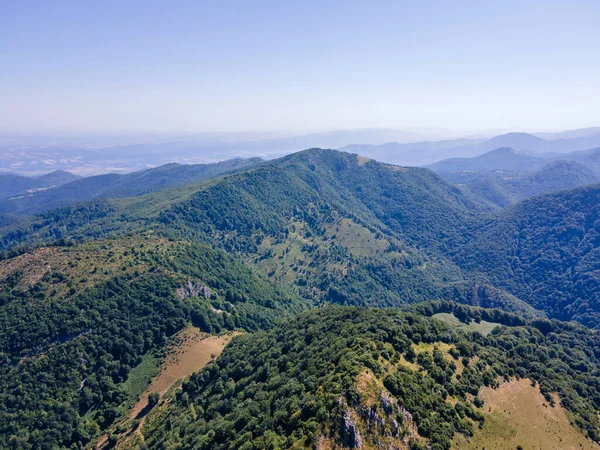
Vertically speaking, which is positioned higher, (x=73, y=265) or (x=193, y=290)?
(x=73, y=265)

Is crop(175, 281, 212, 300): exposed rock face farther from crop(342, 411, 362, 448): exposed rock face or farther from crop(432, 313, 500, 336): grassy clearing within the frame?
crop(342, 411, 362, 448): exposed rock face

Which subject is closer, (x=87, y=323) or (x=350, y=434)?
(x=350, y=434)

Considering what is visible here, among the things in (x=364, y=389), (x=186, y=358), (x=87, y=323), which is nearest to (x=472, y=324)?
(x=364, y=389)

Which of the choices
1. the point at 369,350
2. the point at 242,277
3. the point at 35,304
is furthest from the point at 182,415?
the point at 242,277

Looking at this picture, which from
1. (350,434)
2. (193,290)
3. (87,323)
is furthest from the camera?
(193,290)

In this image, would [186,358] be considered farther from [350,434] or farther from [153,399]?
[350,434]

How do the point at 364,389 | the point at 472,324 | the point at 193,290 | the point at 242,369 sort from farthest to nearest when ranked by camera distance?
the point at 193,290 < the point at 472,324 < the point at 242,369 < the point at 364,389

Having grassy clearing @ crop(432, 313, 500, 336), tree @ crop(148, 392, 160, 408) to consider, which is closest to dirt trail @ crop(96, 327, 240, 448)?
tree @ crop(148, 392, 160, 408)

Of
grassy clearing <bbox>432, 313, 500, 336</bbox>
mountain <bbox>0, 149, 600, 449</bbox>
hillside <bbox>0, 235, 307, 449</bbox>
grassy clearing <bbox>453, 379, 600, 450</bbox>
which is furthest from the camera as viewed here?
grassy clearing <bbox>432, 313, 500, 336</bbox>
